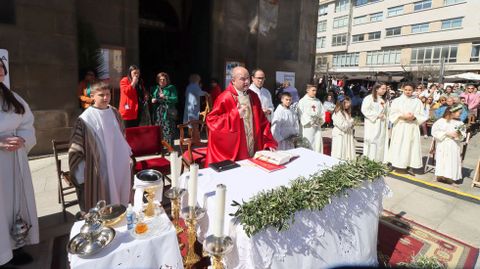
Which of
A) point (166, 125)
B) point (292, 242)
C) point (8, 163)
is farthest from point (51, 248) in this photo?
point (166, 125)

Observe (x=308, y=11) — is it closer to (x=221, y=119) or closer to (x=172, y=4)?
(x=172, y=4)

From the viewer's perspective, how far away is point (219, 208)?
1.78 m

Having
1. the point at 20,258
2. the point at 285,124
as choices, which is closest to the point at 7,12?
Result: the point at 20,258

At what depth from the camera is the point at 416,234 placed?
154 inches

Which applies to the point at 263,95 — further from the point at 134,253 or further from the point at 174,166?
the point at 134,253

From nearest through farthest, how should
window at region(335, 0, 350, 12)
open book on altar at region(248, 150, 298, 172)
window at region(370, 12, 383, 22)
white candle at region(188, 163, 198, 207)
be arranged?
white candle at region(188, 163, 198, 207) < open book on altar at region(248, 150, 298, 172) < window at region(370, 12, 383, 22) < window at region(335, 0, 350, 12)

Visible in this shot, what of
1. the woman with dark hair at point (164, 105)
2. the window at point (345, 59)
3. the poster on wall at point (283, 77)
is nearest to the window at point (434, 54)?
the window at point (345, 59)

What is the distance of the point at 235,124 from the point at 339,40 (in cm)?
5198

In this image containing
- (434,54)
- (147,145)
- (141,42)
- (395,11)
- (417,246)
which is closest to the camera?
(417,246)

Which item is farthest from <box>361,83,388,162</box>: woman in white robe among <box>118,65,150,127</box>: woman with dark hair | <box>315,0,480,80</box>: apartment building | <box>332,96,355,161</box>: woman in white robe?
<box>315,0,480,80</box>: apartment building

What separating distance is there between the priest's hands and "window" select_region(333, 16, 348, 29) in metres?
53.2

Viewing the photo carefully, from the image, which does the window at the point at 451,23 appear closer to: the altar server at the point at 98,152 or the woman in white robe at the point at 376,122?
the woman in white robe at the point at 376,122

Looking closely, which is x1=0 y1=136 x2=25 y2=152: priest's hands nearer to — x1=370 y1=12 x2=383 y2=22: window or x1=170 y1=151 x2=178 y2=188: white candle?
x1=170 y1=151 x2=178 y2=188: white candle

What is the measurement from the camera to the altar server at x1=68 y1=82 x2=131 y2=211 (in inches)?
124
